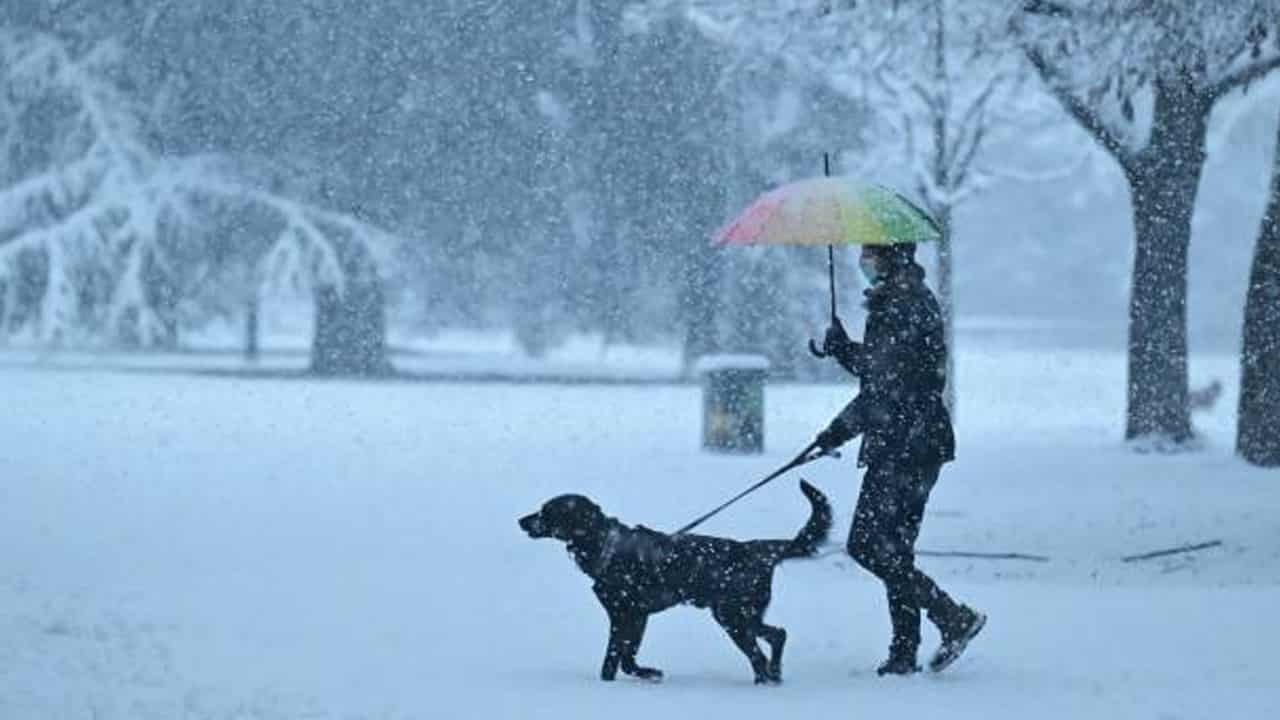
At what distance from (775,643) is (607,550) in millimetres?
803

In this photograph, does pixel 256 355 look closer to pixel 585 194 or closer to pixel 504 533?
pixel 585 194

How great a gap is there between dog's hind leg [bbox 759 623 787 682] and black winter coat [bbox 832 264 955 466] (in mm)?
780

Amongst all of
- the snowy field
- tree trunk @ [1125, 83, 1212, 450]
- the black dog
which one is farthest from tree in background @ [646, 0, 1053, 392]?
the black dog

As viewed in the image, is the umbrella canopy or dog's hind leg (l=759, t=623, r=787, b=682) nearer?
dog's hind leg (l=759, t=623, r=787, b=682)

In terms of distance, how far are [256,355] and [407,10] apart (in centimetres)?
1363

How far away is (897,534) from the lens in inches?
350

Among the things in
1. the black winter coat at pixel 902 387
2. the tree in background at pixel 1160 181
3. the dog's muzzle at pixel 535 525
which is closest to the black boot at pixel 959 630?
the black winter coat at pixel 902 387

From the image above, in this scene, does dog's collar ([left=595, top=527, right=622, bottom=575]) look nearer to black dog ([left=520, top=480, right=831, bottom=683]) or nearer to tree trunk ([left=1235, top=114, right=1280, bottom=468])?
black dog ([left=520, top=480, right=831, bottom=683])

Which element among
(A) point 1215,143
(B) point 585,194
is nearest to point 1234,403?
(A) point 1215,143

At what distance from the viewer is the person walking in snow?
29.0 feet

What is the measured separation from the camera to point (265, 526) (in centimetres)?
1445

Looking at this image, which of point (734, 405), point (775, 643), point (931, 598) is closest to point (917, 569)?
point (931, 598)

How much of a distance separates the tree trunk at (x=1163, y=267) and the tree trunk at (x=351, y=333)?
16.0 metres

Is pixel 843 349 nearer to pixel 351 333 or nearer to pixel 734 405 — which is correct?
pixel 734 405
